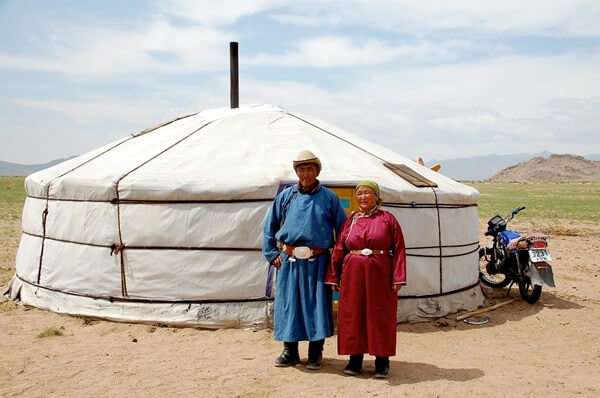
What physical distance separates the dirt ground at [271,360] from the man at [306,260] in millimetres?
322

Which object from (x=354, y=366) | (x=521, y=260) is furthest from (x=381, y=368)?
(x=521, y=260)

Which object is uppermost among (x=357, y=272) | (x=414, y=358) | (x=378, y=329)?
(x=357, y=272)

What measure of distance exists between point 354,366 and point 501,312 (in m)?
2.54

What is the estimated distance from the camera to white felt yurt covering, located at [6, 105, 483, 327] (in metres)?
5.07

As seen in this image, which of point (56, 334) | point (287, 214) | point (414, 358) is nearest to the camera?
point (287, 214)

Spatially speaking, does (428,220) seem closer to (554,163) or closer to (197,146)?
(197,146)

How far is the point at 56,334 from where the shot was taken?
491 centimetres

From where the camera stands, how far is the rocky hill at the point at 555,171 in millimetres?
89688

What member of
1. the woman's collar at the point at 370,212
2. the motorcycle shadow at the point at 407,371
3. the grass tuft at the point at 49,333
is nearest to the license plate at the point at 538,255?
the motorcycle shadow at the point at 407,371

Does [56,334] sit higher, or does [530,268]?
[530,268]

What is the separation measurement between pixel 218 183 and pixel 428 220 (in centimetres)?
200

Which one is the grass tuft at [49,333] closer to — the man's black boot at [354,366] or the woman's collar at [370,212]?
the man's black boot at [354,366]

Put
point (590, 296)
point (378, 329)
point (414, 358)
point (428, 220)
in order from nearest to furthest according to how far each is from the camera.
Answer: point (378, 329)
point (414, 358)
point (428, 220)
point (590, 296)

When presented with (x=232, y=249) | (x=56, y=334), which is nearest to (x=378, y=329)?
(x=232, y=249)
